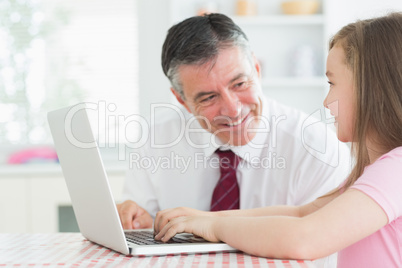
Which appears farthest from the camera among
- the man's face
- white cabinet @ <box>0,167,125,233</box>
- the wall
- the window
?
the window

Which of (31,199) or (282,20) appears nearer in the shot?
(31,199)

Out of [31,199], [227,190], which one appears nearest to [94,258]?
[227,190]

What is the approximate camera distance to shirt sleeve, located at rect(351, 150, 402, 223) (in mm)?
1055

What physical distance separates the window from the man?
2147 mm

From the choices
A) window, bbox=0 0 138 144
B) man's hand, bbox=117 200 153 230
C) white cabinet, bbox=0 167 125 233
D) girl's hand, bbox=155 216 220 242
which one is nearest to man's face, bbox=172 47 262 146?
man's hand, bbox=117 200 153 230

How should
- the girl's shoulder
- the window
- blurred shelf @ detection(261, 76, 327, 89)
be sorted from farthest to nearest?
1. the window
2. blurred shelf @ detection(261, 76, 327, 89)
3. the girl's shoulder

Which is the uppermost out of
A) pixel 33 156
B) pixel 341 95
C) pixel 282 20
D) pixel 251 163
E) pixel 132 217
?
pixel 282 20

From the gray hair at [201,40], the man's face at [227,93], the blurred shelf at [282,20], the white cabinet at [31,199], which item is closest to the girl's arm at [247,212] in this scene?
the man's face at [227,93]

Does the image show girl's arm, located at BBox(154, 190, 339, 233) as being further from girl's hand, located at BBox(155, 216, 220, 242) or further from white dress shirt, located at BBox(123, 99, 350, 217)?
white dress shirt, located at BBox(123, 99, 350, 217)

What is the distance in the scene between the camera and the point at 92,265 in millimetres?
1071

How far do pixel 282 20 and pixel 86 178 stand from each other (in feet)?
8.86

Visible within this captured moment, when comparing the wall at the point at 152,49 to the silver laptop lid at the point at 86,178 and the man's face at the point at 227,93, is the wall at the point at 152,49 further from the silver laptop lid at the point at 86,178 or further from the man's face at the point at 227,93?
the silver laptop lid at the point at 86,178

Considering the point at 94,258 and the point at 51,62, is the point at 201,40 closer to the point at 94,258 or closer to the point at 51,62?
the point at 94,258

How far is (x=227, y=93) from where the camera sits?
1.88 m
